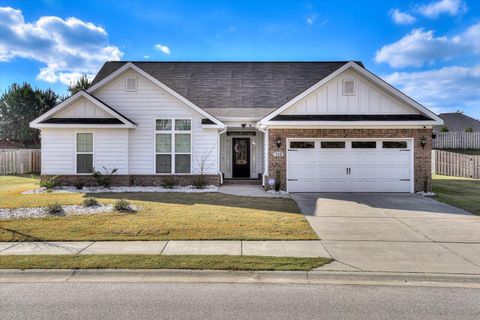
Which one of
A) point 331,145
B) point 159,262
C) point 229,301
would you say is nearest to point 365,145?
point 331,145

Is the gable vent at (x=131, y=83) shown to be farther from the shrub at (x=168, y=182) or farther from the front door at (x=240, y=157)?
the front door at (x=240, y=157)

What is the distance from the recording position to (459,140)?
3231 cm

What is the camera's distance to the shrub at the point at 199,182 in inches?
600

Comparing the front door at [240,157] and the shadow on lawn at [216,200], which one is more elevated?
the front door at [240,157]

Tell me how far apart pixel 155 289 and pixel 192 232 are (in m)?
2.88

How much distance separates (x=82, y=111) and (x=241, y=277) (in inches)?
509

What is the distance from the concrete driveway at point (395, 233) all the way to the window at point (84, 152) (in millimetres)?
9839

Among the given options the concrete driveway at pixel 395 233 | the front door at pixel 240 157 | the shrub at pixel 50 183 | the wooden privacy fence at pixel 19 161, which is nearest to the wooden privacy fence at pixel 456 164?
the concrete driveway at pixel 395 233

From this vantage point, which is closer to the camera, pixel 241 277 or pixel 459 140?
pixel 241 277

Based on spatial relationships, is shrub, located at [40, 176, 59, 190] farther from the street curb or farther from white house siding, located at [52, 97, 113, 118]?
the street curb

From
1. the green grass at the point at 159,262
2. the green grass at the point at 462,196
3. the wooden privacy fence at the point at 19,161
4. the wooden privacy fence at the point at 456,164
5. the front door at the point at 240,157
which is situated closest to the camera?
the green grass at the point at 159,262

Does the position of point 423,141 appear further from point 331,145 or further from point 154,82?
point 154,82

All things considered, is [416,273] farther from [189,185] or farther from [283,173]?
[189,185]

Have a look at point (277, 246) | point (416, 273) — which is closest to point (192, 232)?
point (277, 246)
